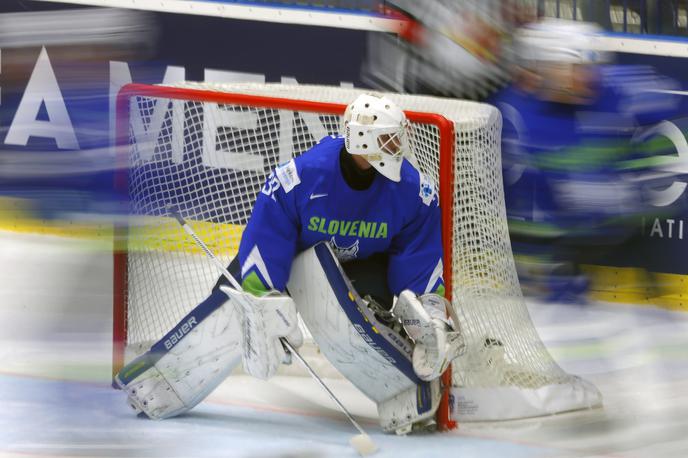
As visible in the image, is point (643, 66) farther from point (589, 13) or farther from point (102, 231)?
point (102, 231)

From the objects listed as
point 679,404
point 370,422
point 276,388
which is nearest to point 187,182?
point 276,388

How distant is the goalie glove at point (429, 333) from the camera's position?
3.79 m

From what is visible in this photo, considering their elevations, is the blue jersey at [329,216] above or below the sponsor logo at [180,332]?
above

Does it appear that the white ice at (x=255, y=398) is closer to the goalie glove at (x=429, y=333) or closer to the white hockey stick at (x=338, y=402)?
the white hockey stick at (x=338, y=402)

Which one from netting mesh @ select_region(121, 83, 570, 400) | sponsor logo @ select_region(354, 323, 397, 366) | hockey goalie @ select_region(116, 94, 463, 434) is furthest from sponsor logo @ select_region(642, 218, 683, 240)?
sponsor logo @ select_region(354, 323, 397, 366)

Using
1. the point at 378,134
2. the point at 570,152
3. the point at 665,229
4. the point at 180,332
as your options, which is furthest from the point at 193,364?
the point at 665,229

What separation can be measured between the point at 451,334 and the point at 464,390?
0.27 metres

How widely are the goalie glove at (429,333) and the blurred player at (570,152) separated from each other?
23.7 inches

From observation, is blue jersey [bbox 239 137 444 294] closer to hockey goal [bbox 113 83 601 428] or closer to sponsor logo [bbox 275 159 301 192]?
sponsor logo [bbox 275 159 301 192]

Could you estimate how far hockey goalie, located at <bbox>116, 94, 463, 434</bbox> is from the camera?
3697mm

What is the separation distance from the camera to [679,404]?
4023 millimetres

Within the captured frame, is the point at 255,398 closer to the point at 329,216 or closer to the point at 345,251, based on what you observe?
the point at 345,251

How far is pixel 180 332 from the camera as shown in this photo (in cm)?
402

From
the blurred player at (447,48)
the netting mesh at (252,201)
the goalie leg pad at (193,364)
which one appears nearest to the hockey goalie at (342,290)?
the goalie leg pad at (193,364)
